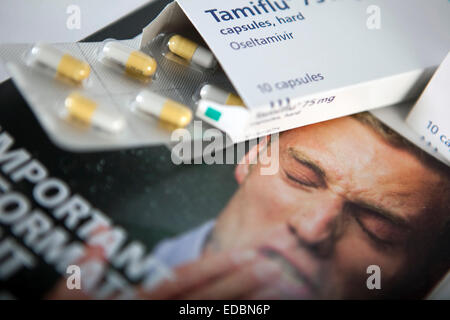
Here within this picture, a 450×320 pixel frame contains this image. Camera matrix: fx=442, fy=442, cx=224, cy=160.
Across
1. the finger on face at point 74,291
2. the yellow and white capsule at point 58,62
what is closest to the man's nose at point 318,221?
the finger on face at point 74,291

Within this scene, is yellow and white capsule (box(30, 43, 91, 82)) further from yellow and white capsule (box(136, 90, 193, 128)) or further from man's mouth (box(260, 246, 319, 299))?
man's mouth (box(260, 246, 319, 299))

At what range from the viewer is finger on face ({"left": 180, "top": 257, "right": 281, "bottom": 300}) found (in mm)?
922

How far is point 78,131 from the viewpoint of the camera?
915 millimetres

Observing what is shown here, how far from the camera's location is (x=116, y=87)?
1057 millimetres

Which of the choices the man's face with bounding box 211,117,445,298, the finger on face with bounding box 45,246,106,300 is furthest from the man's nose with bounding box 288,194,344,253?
the finger on face with bounding box 45,246,106,300

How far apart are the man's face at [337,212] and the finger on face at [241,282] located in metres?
0.03

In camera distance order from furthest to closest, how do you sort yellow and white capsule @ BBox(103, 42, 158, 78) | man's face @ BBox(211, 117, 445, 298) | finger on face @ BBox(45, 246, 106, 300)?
yellow and white capsule @ BBox(103, 42, 158, 78), man's face @ BBox(211, 117, 445, 298), finger on face @ BBox(45, 246, 106, 300)

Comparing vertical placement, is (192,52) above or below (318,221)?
above

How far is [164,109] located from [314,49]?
40 cm

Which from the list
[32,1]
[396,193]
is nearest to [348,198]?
[396,193]

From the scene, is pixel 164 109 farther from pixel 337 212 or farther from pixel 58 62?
pixel 337 212

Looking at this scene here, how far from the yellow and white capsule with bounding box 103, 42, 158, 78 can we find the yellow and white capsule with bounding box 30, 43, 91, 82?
9 centimetres

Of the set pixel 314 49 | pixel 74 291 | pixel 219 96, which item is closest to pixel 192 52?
pixel 219 96
